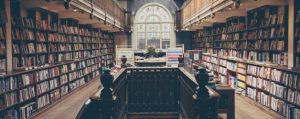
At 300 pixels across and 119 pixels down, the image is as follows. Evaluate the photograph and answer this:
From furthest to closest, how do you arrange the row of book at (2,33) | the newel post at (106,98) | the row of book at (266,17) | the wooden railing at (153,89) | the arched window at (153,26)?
→ 1. the arched window at (153,26)
2. the row of book at (266,17)
3. the wooden railing at (153,89)
4. the row of book at (2,33)
5. the newel post at (106,98)

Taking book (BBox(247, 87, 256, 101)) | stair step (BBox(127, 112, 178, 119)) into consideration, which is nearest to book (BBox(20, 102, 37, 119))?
stair step (BBox(127, 112, 178, 119))

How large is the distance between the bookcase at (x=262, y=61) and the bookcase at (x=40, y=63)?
4.91m

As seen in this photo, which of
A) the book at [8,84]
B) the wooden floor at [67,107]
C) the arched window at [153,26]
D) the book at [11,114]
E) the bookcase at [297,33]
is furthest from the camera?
the arched window at [153,26]

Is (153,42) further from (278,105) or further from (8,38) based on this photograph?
(8,38)

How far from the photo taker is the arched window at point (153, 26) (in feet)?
63.2

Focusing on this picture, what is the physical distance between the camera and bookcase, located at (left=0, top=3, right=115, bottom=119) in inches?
223

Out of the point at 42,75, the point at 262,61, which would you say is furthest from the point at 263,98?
the point at 42,75

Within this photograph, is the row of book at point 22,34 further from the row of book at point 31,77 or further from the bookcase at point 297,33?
the bookcase at point 297,33

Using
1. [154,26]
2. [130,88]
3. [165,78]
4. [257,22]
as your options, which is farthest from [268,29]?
[154,26]

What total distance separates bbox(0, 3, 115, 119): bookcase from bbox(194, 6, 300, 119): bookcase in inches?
193

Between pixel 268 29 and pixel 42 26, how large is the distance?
5.31 meters

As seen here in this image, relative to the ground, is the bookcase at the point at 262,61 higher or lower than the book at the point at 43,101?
higher

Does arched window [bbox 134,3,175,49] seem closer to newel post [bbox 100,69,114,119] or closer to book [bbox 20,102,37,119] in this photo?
book [bbox 20,102,37,119]

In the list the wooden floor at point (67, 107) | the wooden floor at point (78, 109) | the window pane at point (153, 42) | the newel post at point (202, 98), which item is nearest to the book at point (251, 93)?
the wooden floor at point (78, 109)
